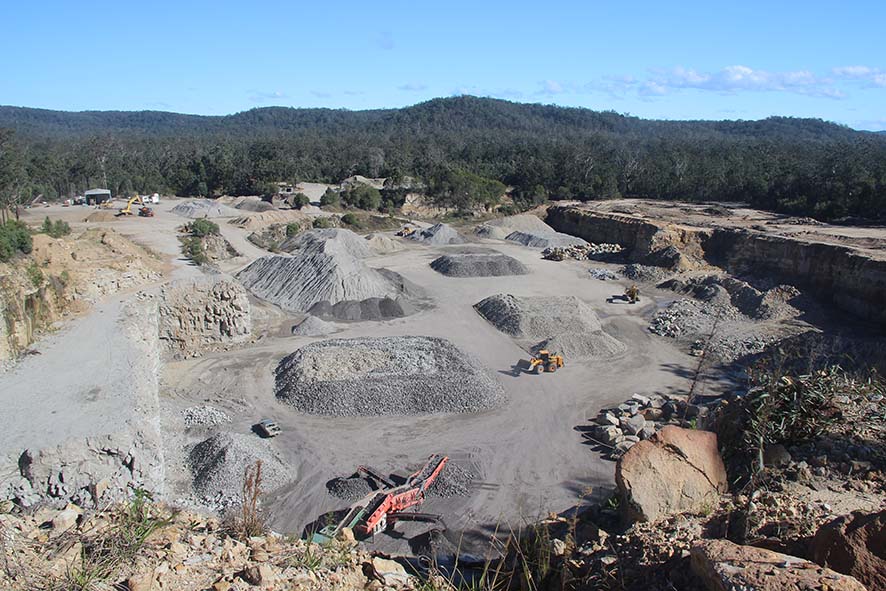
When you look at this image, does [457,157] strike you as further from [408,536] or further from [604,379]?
[408,536]

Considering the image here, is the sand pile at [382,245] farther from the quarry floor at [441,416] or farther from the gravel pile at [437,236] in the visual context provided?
the quarry floor at [441,416]

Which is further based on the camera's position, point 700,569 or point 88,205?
point 88,205

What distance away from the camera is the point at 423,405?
1872 cm

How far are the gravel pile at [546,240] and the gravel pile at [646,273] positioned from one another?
8.28 metres

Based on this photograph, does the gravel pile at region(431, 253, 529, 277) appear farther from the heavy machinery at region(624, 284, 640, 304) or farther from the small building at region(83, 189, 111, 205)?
the small building at region(83, 189, 111, 205)

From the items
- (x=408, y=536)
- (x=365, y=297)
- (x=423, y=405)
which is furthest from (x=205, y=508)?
(x=365, y=297)

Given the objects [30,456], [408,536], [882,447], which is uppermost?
[882,447]

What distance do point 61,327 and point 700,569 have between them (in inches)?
746

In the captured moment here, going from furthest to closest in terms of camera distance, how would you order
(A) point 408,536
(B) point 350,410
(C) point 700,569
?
(B) point 350,410, (A) point 408,536, (C) point 700,569

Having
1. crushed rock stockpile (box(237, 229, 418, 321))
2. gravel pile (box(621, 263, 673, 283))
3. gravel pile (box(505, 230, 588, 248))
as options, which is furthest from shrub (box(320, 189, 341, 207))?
gravel pile (box(621, 263, 673, 283))

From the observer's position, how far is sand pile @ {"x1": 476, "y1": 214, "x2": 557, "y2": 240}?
165ft

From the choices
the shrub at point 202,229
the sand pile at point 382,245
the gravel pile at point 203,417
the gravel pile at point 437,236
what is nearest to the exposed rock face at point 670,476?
the gravel pile at point 203,417

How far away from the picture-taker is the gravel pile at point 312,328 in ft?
83.3

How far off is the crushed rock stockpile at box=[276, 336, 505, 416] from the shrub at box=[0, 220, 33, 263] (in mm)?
9695
